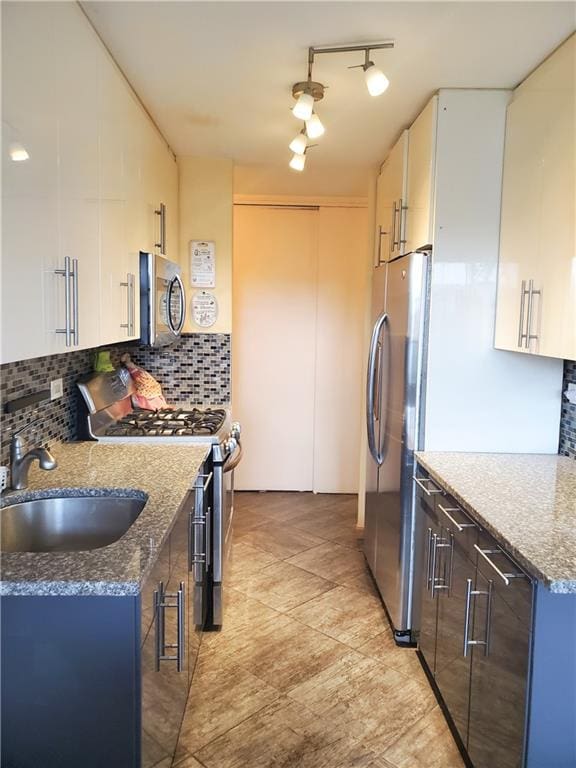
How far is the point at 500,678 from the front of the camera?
5.04 feet

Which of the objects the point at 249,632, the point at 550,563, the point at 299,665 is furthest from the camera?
the point at 249,632

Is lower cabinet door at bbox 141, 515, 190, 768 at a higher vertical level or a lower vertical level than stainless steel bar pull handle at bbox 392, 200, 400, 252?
lower

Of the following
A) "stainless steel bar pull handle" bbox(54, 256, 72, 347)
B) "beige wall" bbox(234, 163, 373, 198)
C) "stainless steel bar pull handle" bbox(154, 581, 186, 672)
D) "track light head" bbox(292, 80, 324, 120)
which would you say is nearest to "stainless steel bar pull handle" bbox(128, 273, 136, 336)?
"stainless steel bar pull handle" bbox(54, 256, 72, 347)

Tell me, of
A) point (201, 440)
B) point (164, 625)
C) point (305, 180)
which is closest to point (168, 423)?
point (201, 440)

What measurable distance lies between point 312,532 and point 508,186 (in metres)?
2.57

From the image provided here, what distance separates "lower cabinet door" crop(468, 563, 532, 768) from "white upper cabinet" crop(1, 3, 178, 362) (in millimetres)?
1356

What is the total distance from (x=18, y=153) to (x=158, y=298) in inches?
51.8

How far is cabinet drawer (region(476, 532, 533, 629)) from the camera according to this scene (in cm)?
139

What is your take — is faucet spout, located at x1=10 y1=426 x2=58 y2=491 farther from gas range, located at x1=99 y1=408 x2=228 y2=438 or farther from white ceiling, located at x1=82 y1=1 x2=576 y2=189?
white ceiling, located at x1=82 y1=1 x2=576 y2=189

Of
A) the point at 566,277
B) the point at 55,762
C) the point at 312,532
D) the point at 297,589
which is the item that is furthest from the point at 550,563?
the point at 312,532

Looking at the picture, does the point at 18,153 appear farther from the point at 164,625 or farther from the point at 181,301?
the point at 181,301

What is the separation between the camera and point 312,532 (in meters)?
3.97

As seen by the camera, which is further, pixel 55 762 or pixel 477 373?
pixel 477 373

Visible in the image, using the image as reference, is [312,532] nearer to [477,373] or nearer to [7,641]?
[477,373]
